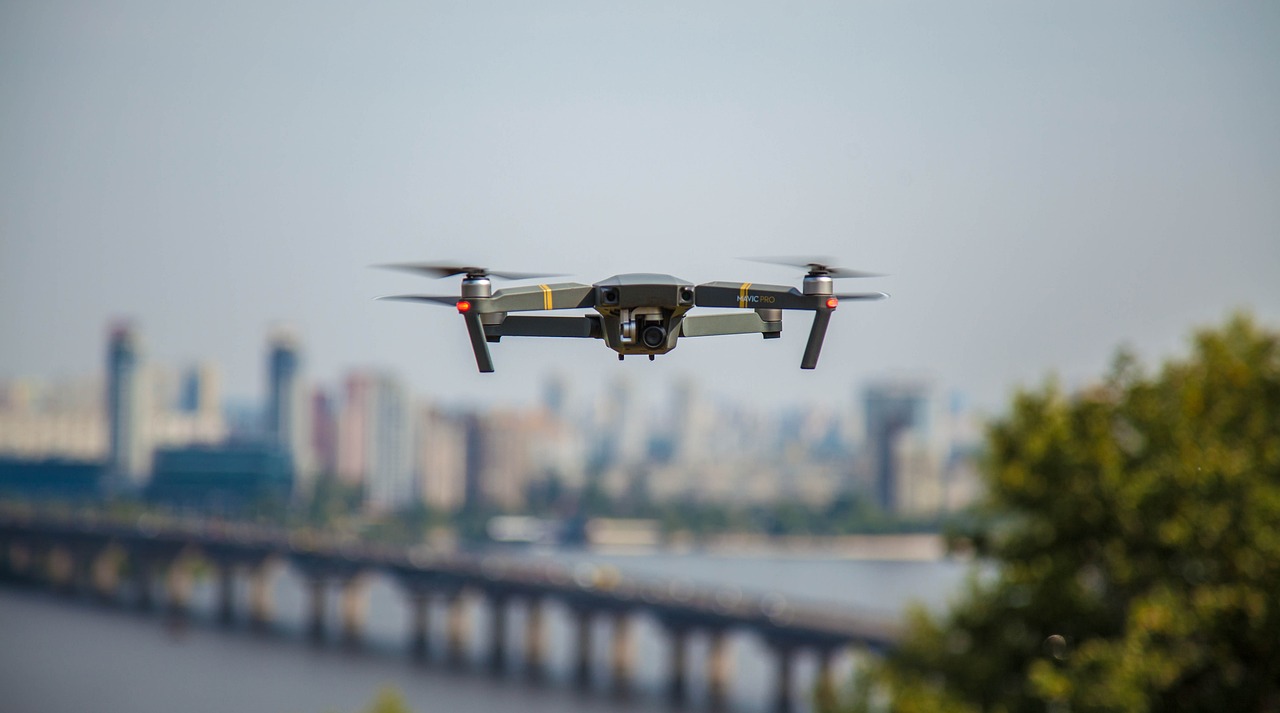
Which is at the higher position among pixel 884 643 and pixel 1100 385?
pixel 1100 385

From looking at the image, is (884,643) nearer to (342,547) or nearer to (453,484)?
(342,547)

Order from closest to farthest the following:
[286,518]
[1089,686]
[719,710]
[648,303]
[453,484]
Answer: [648,303] < [1089,686] < [719,710] < [286,518] < [453,484]

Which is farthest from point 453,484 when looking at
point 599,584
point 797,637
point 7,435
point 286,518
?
point 797,637

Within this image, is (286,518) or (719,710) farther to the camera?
(286,518)

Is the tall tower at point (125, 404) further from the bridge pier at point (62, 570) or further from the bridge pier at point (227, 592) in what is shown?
the bridge pier at point (227, 592)

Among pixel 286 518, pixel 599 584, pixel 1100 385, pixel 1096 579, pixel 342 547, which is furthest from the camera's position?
pixel 286 518

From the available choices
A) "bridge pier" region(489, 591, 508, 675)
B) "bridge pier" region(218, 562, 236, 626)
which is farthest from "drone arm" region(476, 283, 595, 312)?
"bridge pier" region(218, 562, 236, 626)

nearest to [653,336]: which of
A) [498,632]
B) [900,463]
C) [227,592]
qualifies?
[498,632]
